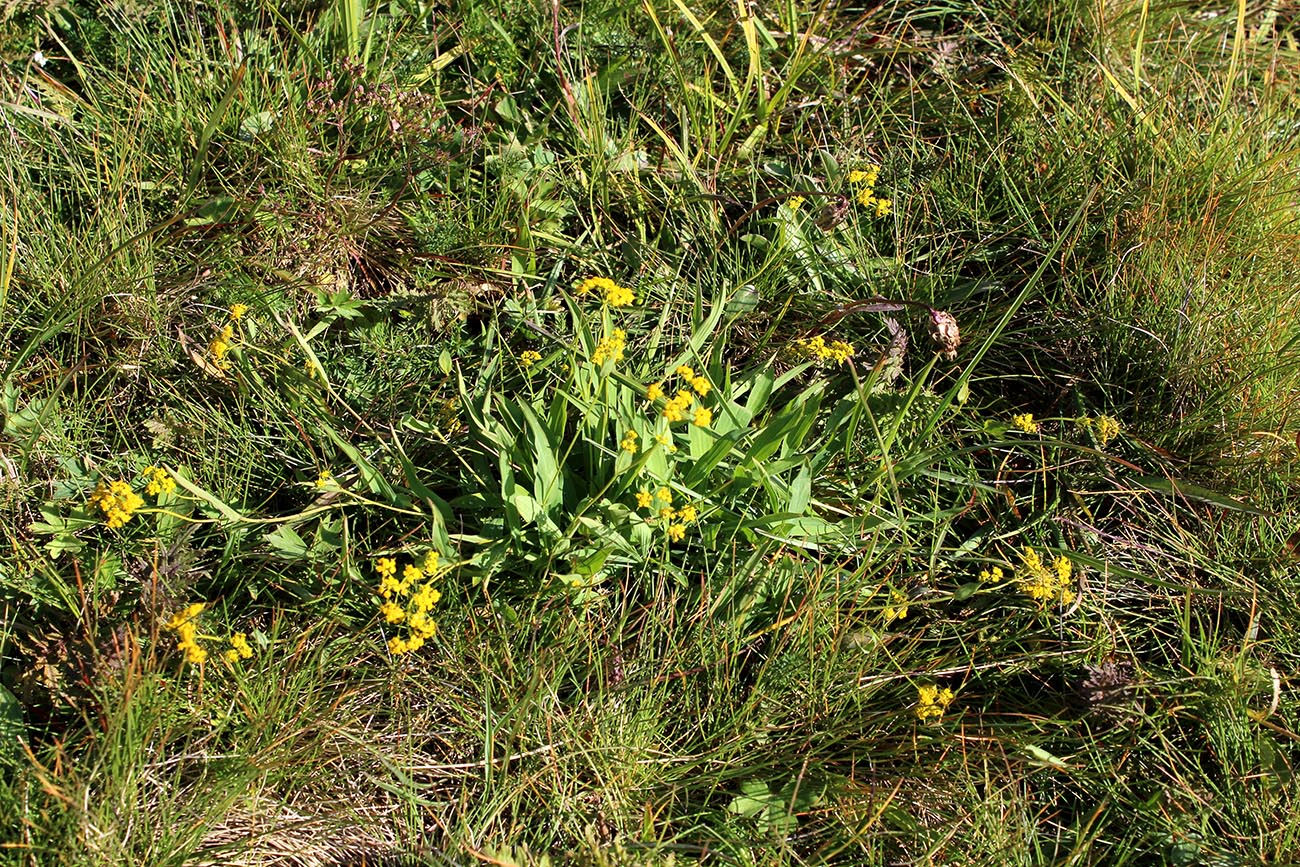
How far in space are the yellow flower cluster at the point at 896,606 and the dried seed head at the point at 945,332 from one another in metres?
0.60

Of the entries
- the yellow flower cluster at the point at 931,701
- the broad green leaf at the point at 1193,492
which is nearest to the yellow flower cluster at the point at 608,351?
the yellow flower cluster at the point at 931,701

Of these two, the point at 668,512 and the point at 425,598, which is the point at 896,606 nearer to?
the point at 668,512

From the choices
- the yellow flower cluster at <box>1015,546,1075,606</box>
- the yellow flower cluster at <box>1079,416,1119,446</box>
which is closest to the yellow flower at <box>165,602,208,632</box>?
the yellow flower cluster at <box>1015,546,1075,606</box>

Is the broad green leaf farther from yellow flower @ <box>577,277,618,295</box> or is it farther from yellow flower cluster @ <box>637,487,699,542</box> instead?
yellow flower @ <box>577,277,618,295</box>

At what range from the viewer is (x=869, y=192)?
97.2 inches

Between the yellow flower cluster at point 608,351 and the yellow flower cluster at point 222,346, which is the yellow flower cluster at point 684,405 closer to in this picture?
the yellow flower cluster at point 608,351

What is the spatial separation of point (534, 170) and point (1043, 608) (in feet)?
5.05

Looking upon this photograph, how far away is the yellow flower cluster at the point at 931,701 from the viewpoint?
1.89 meters

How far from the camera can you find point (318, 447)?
2.18 m

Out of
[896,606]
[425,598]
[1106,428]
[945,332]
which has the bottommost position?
[896,606]

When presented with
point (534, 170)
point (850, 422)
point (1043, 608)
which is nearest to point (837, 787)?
point (1043, 608)

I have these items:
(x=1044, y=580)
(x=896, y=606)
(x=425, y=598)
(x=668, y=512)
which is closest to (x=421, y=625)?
(x=425, y=598)

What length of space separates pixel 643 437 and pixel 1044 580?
825 millimetres

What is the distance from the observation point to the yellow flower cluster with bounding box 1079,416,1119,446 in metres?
2.17
